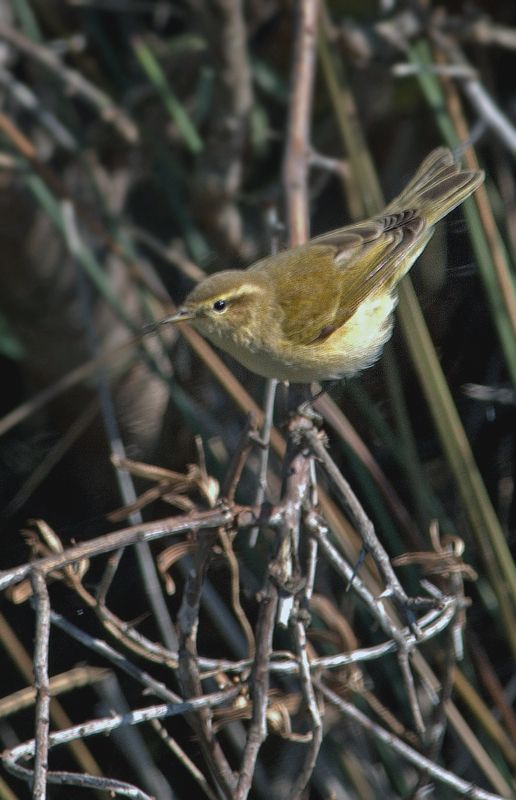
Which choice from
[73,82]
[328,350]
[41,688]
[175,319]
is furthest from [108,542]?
[73,82]

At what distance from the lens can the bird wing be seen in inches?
81.2

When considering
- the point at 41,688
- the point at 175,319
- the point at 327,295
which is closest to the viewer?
the point at 41,688

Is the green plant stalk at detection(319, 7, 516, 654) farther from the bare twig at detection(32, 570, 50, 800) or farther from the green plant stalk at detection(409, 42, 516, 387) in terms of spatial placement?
the bare twig at detection(32, 570, 50, 800)

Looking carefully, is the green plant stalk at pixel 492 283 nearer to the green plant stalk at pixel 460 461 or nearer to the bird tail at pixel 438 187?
the bird tail at pixel 438 187

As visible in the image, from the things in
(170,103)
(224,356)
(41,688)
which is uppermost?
(170,103)

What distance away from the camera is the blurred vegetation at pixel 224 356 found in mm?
2090

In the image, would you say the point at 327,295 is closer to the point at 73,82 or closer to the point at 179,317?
the point at 179,317

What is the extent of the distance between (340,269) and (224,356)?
347 millimetres

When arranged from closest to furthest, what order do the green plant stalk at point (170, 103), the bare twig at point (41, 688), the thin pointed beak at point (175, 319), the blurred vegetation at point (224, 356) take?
the bare twig at point (41, 688) → the thin pointed beak at point (175, 319) → the blurred vegetation at point (224, 356) → the green plant stalk at point (170, 103)

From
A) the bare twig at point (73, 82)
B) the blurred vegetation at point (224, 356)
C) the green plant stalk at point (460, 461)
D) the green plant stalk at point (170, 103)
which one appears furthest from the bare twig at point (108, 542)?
the bare twig at point (73, 82)

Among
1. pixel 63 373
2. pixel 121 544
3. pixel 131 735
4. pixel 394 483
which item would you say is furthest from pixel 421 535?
pixel 63 373

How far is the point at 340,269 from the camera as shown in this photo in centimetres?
209

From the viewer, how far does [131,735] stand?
1.90 meters

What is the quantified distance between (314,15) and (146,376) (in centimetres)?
113
